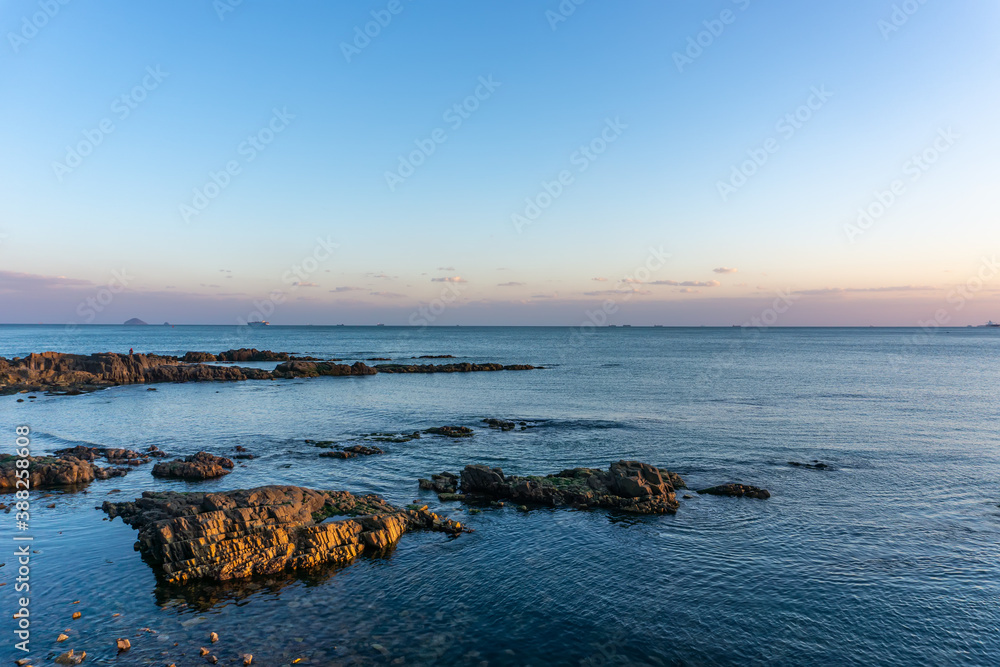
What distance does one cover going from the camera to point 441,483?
33594mm

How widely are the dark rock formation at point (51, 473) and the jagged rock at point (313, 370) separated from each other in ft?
231

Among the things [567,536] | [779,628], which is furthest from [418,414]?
[779,628]

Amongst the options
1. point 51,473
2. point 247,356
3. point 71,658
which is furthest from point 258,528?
point 247,356

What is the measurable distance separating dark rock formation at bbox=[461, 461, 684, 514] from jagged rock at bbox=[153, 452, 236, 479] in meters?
16.3

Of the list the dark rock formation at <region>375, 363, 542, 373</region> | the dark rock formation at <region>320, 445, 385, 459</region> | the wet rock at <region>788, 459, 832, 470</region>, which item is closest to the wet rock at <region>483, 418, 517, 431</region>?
the dark rock formation at <region>320, 445, 385, 459</region>

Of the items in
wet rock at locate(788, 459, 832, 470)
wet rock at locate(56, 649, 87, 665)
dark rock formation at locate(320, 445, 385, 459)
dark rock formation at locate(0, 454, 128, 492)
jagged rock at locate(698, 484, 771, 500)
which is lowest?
wet rock at locate(788, 459, 832, 470)

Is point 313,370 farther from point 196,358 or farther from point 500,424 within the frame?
point 500,424

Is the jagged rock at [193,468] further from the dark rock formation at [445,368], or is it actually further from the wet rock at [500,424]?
the dark rock formation at [445,368]

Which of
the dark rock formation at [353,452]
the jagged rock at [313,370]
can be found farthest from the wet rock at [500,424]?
the jagged rock at [313,370]

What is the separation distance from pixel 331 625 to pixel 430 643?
339 centimetres

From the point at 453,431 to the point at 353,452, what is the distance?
11.0 meters

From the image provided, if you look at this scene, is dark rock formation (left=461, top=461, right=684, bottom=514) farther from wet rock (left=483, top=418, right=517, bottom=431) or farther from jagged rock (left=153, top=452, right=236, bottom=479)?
wet rock (left=483, top=418, right=517, bottom=431)

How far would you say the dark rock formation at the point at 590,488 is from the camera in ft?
99.6

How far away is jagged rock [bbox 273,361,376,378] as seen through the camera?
10475 cm
